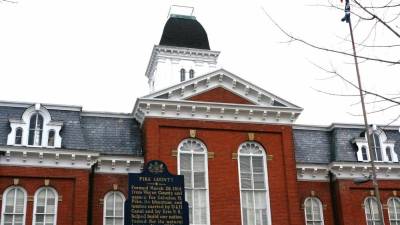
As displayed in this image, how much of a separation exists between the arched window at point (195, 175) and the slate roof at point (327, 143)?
18.8 ft

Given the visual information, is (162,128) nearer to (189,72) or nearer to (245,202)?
(245,202)

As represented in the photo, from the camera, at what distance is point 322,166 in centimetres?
3088

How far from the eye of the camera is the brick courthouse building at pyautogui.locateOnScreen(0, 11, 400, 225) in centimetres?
2705

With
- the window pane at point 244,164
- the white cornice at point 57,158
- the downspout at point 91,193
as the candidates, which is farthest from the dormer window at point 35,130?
the window pane at point 244,164

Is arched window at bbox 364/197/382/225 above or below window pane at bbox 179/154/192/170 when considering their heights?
below

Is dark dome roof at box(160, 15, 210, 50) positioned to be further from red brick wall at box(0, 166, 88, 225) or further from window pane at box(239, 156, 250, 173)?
red brick wall at box(0, 166, 88, 225)

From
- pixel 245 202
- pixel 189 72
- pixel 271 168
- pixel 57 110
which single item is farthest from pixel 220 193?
pixel 189 72

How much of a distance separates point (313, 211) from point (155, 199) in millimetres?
12781

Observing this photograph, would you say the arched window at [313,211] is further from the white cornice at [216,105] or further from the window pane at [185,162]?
the window pane at [185,162]

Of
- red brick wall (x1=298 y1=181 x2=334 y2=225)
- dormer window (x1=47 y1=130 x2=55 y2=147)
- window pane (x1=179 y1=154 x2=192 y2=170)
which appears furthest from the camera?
red brick wall (x1=298 y1=181 x2=334 y2=225)

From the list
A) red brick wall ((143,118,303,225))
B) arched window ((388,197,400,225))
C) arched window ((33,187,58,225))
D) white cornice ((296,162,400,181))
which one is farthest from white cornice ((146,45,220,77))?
arched window ((388,197,400,225))

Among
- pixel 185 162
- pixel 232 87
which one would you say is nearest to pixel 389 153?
pixel 232 87

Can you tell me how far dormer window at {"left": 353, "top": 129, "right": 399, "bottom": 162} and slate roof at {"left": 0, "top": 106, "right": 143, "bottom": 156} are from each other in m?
12.4

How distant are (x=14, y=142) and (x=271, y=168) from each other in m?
12.8
